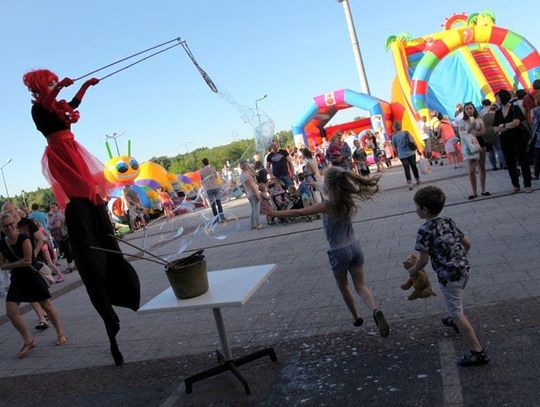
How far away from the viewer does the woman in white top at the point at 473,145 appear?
349 inches

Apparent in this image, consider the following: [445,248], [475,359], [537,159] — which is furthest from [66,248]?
[475,359]

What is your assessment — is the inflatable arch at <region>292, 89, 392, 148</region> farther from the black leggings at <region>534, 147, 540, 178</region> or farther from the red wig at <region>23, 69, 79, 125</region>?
the red wig at <region>23, 69, 79, 125</region>

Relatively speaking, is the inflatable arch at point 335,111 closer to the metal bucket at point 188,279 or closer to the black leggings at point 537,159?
the black leggings at point 537,159

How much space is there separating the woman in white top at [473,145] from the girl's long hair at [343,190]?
542 centimetres

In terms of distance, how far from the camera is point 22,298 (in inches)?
231

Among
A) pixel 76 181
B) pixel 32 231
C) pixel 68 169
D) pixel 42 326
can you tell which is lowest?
pixel 42 326

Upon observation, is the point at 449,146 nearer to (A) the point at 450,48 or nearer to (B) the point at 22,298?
(A) the point at 450,48

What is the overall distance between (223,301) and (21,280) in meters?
3.45

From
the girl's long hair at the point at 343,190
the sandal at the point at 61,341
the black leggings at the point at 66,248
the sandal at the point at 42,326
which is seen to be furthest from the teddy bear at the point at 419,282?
the black leggings at the point at 66,248

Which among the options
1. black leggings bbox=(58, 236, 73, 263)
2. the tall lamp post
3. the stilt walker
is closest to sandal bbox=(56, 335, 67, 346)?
the stilt walker

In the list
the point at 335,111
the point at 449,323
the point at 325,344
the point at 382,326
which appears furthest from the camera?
the point at 335,111

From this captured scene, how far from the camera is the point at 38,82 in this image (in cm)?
456

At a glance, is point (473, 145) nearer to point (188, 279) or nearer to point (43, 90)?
point (188, 279)

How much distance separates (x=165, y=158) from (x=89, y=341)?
84747 millimetres
